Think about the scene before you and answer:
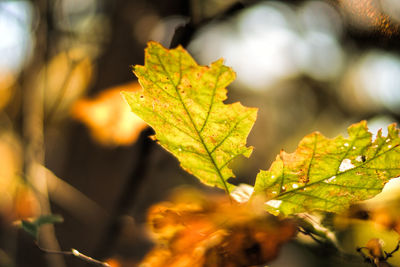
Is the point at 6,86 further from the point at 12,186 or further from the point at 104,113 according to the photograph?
the point at 104,113

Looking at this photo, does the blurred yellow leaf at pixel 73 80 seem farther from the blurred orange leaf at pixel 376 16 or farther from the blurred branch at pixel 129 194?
the blurred orange leaf at pixel 376 16

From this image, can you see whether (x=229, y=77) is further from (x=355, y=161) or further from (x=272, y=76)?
(x=272, y=76)

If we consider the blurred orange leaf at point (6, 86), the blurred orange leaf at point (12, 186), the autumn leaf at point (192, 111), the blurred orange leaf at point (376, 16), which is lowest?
the autumn leaf at point (192, 111)

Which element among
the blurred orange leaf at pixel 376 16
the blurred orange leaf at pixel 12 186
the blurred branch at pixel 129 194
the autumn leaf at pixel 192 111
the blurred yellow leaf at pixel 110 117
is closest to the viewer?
the autumn leaf at pixel 192 111

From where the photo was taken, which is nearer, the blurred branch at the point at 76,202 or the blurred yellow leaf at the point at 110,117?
the blurred yellow leaf at the point at 110,117

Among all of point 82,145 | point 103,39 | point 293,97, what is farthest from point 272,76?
point 82,145

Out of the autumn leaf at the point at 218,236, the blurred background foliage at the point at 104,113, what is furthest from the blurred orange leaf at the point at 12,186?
the autumn leaf at the point at 218,236

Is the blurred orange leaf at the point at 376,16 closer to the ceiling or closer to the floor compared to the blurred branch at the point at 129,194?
closer to the ceiling
